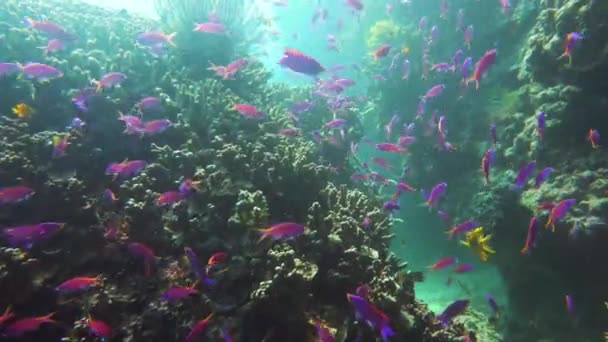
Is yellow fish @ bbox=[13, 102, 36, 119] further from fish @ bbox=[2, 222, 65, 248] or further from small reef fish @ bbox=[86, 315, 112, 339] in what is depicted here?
small reef fish @ bbox=[86, 315, 112, 339]

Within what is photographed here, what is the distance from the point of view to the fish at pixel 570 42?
6.08 metres

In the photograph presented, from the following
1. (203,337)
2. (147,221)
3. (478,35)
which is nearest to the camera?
(203,337)


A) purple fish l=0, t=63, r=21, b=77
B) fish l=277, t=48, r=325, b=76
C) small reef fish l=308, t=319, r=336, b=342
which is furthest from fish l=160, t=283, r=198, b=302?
purple fish l=0, t=63, r=21, b=77

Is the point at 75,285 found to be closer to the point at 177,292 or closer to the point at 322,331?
the point at 177,292

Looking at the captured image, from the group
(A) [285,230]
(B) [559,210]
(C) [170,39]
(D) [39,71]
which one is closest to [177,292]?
(A) [285,230]

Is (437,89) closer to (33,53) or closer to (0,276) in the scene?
(0,276)

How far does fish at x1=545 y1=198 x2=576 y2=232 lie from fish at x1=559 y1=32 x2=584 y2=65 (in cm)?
264

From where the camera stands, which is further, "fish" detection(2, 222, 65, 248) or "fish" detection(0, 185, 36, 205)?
"fish" detection(0, 185, 36, 205)

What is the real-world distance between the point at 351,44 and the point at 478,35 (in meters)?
9.96

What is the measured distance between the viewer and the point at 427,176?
33.9ft

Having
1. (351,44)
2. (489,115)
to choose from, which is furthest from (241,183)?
(351,44)

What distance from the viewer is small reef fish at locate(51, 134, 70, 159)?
530cm

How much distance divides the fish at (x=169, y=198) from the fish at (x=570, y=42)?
21.3ft

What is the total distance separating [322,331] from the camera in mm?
3158
